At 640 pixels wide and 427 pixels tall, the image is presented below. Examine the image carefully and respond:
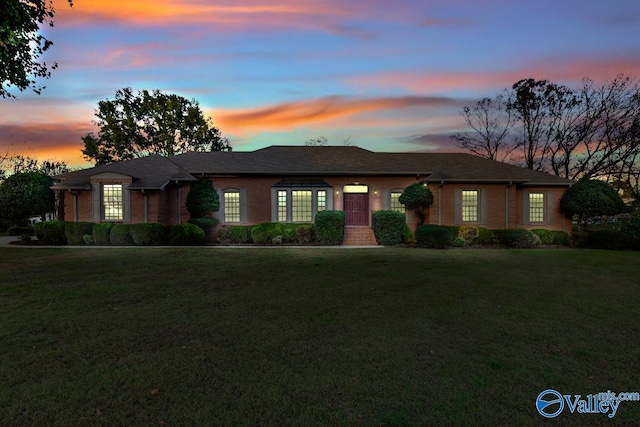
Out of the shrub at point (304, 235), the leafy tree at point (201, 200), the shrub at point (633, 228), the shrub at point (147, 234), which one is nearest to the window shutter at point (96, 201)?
the shrub at point (147, 234)

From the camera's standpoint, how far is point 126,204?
61.3ft

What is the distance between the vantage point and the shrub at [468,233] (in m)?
17.8

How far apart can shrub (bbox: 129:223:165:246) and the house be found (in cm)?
195

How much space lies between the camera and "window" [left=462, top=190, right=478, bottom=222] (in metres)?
19.8

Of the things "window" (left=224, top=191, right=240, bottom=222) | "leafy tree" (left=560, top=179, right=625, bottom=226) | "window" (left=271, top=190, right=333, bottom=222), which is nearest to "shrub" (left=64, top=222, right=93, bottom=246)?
"window" (left=224, top=191, right=240, bottom=222)

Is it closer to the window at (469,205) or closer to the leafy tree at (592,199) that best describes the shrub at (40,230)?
the window at (469,205)

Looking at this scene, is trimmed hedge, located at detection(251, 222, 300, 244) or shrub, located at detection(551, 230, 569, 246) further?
shrub, located at detection(551, 230, 569, 246)

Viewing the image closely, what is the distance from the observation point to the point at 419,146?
117ft

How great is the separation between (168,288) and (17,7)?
800cm

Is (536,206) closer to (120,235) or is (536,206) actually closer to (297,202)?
(297,202)

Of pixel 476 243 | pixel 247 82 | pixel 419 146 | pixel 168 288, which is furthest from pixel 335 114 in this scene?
pixel 168 288

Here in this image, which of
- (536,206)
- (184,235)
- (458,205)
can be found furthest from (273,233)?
(536,206)

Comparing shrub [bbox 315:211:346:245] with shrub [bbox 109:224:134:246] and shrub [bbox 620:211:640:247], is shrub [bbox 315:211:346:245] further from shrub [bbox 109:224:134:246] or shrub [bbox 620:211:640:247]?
shrub [bbox 620:211:640:247]

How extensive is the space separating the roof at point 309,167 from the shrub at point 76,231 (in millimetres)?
2475
